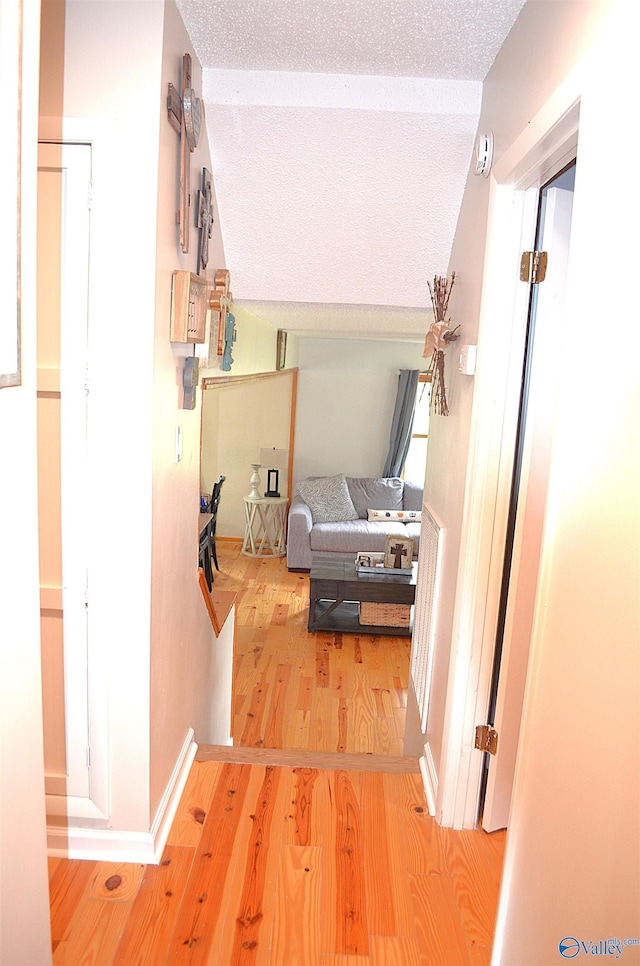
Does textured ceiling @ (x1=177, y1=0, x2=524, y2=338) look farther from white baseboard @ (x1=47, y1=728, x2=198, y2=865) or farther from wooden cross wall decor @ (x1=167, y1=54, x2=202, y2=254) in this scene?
white baseboard @ (x1=47, y1=728, x2=198, y2=865)

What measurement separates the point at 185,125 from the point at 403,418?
21.4 feet

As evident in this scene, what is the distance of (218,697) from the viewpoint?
11.9 feet

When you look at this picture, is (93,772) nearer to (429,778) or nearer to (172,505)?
(172,505)

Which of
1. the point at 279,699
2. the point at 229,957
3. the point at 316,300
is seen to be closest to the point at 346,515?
the point at 279,699

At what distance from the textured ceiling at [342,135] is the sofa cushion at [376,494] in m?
4.99

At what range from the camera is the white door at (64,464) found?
191cm

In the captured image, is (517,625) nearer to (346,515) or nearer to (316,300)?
(316,300)

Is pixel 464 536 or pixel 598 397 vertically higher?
pixel 598 397

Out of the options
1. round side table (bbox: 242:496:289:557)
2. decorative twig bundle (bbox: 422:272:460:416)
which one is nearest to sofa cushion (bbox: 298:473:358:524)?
round side table (bbox: 242:496:289:557)

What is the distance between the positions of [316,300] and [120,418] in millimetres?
1297

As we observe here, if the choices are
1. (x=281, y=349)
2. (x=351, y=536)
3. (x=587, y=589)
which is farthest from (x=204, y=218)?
(x=351, y=536)

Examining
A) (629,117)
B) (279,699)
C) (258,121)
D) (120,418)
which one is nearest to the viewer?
(629,117)

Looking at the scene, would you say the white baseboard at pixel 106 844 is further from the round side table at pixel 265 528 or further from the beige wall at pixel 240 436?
the beige wall at pixel 240 436

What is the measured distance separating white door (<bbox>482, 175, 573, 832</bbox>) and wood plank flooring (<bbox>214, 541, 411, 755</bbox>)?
212cm
